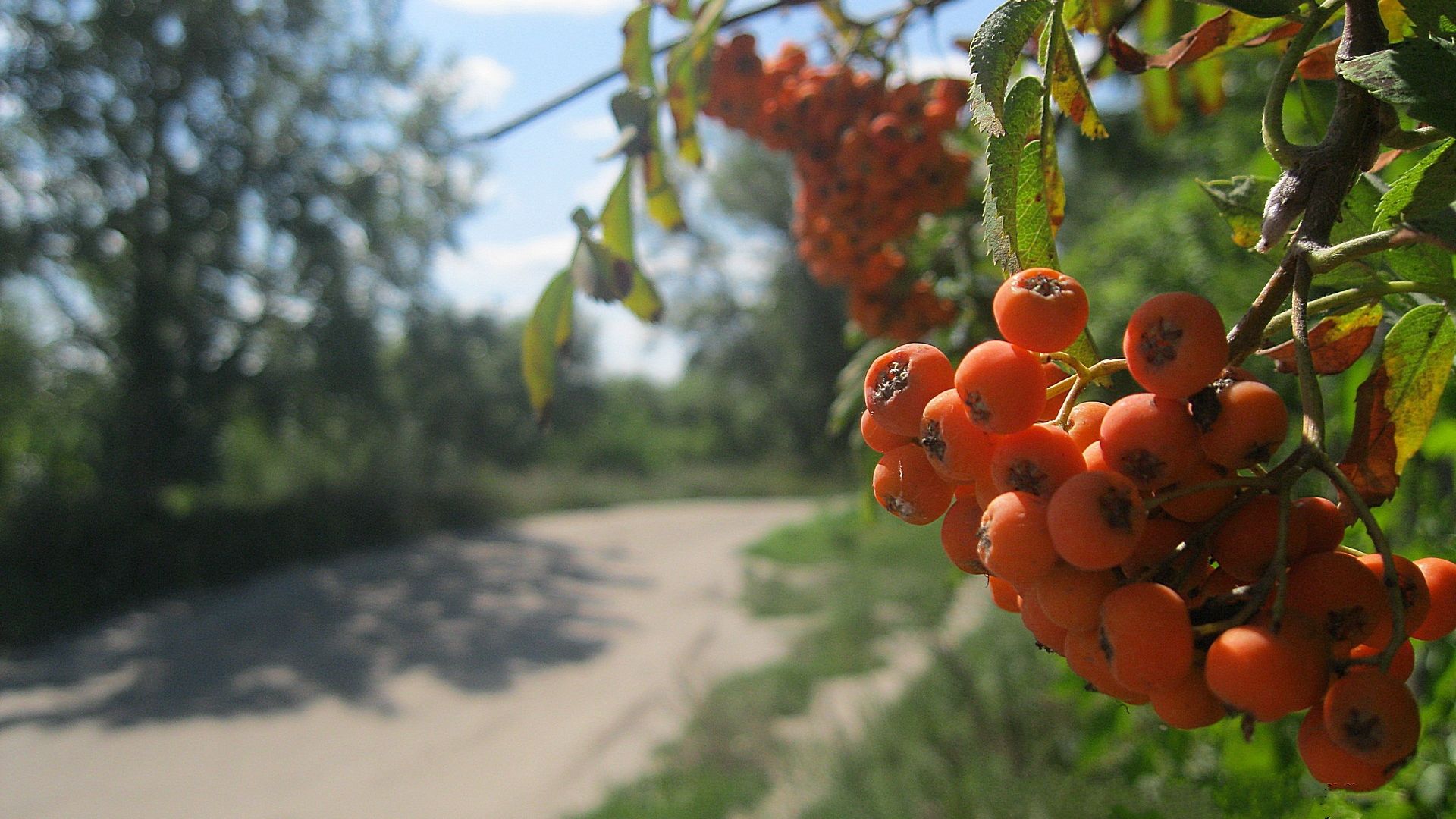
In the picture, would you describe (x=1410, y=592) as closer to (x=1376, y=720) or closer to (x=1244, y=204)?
(x=1376, y=720)

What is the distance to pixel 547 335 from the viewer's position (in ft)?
4.10


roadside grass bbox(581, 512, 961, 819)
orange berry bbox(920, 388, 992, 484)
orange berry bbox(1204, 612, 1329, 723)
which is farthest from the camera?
roadside grass bbox(581, 512, 961, 819)

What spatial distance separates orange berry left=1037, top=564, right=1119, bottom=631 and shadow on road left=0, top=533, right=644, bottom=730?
7488mm

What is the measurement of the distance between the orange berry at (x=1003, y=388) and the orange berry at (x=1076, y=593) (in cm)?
9

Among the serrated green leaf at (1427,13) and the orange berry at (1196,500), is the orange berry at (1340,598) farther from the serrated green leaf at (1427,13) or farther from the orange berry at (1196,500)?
the serrated green leaf at (1427,13)

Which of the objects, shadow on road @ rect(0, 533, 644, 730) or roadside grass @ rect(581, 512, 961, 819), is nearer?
roadside grass @ rect(581, 512, 961, 819)

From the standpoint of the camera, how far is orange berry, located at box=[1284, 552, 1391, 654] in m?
0.48

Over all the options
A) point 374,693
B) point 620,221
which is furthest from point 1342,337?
point 374,693

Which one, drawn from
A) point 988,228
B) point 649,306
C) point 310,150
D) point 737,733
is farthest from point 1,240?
point 988,228

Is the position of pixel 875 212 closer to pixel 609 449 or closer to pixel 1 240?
pixel 1 240

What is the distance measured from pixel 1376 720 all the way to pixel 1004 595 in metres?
0.22

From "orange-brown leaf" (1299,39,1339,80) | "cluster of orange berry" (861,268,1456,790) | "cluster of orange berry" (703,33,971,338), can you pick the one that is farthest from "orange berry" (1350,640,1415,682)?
"cluster of orange berry" (703,33,971,338)

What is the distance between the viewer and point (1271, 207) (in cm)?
52

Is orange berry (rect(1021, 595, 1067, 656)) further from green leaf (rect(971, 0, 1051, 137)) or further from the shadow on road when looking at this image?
the shadow on road
